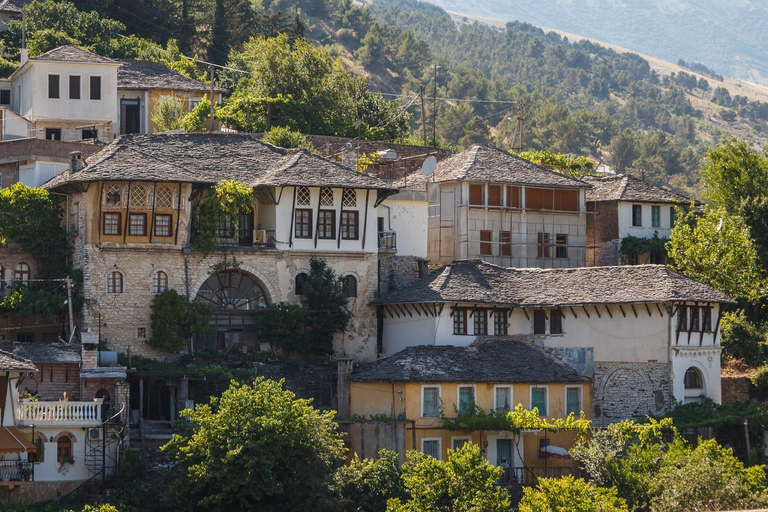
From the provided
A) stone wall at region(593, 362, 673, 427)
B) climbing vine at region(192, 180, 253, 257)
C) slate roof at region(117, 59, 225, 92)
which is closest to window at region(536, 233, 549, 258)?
stone wall at region(593, 362, 673, 427)

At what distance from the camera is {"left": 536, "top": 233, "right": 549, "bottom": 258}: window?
2719 inches

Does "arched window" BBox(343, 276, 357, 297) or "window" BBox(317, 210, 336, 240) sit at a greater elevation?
"window" BBox(317, 210, 336, 240)

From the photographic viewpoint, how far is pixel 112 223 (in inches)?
2215

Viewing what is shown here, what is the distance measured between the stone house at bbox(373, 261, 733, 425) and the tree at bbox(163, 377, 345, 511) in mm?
12421

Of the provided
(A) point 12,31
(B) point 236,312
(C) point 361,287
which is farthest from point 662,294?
(A) point 12,31

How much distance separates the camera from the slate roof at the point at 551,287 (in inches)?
2247

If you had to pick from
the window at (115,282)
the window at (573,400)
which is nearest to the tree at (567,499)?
the window at (573,400)

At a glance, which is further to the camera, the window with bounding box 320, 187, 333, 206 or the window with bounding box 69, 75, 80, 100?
the window with bounding box 69, 75, 80, 100

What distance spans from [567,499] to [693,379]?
13.7 meters

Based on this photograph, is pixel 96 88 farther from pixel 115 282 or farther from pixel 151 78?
pixel 115 282

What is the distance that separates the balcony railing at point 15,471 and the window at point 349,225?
1871 cm

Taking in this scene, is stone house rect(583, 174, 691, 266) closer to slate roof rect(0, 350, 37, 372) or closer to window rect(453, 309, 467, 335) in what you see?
window rect(453, 309, 467, 335)

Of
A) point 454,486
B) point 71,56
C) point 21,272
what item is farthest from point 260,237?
point 71,56

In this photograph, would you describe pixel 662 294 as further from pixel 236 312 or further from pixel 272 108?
pixel 272 108
